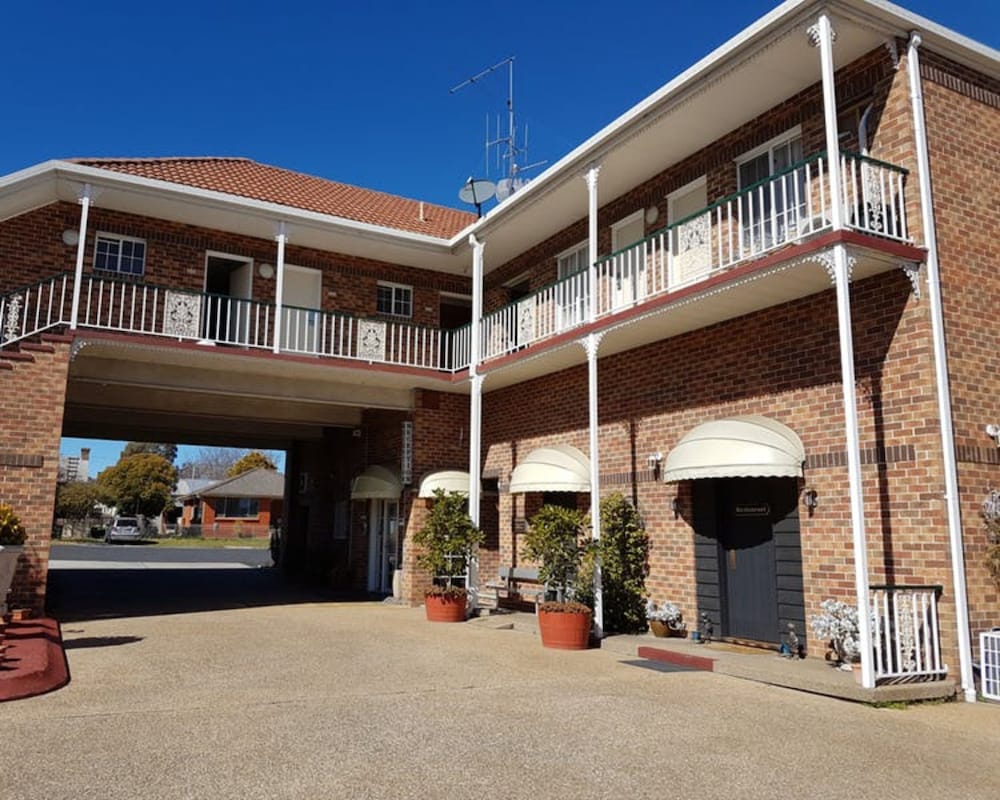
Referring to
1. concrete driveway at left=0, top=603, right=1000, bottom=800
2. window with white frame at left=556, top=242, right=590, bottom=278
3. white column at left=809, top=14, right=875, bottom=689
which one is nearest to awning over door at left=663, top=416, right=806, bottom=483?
white column at left=809, top=14, right=875, bottom=689

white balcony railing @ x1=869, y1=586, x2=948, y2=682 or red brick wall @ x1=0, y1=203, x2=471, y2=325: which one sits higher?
red brick wall @ x1=0, y1=203, x2=471, y2=325

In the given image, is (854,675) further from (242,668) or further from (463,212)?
(463,212)

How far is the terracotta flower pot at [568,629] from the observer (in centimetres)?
1084

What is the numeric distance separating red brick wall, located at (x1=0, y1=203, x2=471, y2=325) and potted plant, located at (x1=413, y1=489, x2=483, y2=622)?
5.29 meters

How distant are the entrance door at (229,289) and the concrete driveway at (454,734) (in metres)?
7.31

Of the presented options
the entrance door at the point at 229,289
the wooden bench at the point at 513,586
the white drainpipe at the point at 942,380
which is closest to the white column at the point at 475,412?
the wooden bench at the point at 513,586

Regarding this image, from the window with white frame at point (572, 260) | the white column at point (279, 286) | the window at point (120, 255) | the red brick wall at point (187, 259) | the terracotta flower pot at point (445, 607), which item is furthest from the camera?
the window with white frame at point (572, 260)

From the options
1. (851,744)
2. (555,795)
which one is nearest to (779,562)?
(851,744)

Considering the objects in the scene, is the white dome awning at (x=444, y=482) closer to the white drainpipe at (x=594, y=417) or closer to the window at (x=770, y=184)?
the white drainpipe at (x=594, y=417)

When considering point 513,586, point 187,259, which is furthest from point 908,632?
point 187,259

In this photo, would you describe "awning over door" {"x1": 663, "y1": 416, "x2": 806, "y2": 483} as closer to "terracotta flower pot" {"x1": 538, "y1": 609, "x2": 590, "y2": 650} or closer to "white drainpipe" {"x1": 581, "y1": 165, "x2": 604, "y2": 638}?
"white drainpipe" {"x1": 581, "y1": 165, "x2": 604, "y2": 638}

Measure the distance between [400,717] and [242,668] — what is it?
3.00m

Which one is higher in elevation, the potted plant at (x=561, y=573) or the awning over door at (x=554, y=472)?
the awning over door at (x=554, y=472)

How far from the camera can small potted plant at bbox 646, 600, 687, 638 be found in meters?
11.5
